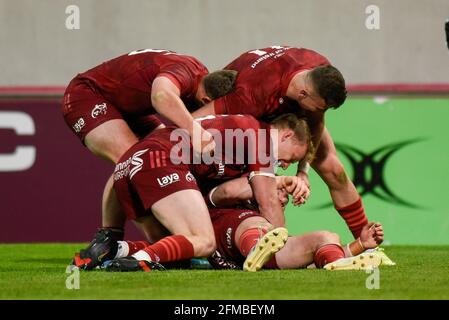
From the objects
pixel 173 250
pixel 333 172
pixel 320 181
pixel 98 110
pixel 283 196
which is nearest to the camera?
pixel 173 250

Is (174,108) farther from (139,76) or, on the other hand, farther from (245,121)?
(139,76)

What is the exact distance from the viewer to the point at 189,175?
648cm

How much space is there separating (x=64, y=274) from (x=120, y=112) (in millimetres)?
1675

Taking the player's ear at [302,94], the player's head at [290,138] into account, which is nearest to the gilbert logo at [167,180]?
the player's head at [290,138]

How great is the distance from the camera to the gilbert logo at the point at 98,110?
758 cm

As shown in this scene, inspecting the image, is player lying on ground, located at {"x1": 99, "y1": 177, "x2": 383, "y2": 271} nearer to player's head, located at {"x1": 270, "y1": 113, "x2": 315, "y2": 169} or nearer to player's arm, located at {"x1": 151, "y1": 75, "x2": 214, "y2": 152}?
player's head, located at {"x1": 270, "y1": 113, "x2": 315, "y2": 169}

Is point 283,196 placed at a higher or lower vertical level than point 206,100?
lower

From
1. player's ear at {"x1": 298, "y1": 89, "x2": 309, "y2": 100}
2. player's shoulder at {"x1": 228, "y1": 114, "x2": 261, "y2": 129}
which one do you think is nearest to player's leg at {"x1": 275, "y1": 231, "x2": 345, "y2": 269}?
player's shoulder at {"x1": 228, "y1": 114, "x2": 261, "y2": 129}

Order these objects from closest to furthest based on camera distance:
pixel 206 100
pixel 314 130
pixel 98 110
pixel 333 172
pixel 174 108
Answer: pixel 174 108 < pixel 206 100 < pixel 314 130 < pixel 98 110 < pixel 333 172

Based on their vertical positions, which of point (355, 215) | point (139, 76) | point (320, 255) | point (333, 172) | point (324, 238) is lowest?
point (355, 215)

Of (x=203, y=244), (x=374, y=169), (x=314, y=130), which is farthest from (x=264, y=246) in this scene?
(x=374, y=169)

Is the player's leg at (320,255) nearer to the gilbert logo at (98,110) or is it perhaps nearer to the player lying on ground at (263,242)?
the player lying on ground at (263,242)

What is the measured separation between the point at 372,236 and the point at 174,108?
143 centimetres

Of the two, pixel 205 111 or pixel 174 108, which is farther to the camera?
pixel 205 111
